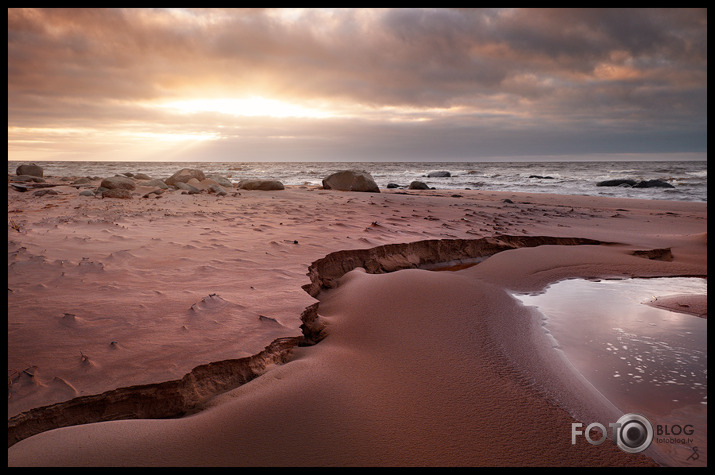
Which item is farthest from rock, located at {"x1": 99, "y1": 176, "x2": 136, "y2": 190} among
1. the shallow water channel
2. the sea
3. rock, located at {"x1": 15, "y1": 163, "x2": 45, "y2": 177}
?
the shallow water channel

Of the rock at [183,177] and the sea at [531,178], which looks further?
the sea at [531,178]

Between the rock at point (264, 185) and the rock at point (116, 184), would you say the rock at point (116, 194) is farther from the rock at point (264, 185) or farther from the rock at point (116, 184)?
the rock at point (264, 185)

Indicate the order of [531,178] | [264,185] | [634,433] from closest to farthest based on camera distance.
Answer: [634,433]
[264,185]
[531,178]

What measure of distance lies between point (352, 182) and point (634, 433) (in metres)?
13.4

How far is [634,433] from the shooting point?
1799 millimetres

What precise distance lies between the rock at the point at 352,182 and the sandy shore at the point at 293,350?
9.18 meters

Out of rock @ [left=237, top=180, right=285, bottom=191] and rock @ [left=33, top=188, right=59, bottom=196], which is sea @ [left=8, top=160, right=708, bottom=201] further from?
rock @ [left=33, top=188, right=59, bottom=196]

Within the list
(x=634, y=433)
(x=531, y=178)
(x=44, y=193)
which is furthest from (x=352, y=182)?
(x=531, y=178)

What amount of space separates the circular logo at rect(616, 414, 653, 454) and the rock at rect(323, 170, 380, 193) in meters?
12.9

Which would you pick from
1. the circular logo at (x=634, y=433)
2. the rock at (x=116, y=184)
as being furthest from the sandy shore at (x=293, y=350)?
the rock at (x=116, y=184)

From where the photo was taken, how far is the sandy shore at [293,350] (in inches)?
62.7

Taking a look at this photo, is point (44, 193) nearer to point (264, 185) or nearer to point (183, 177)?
point (183, 177)

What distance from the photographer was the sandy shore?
1.59m
